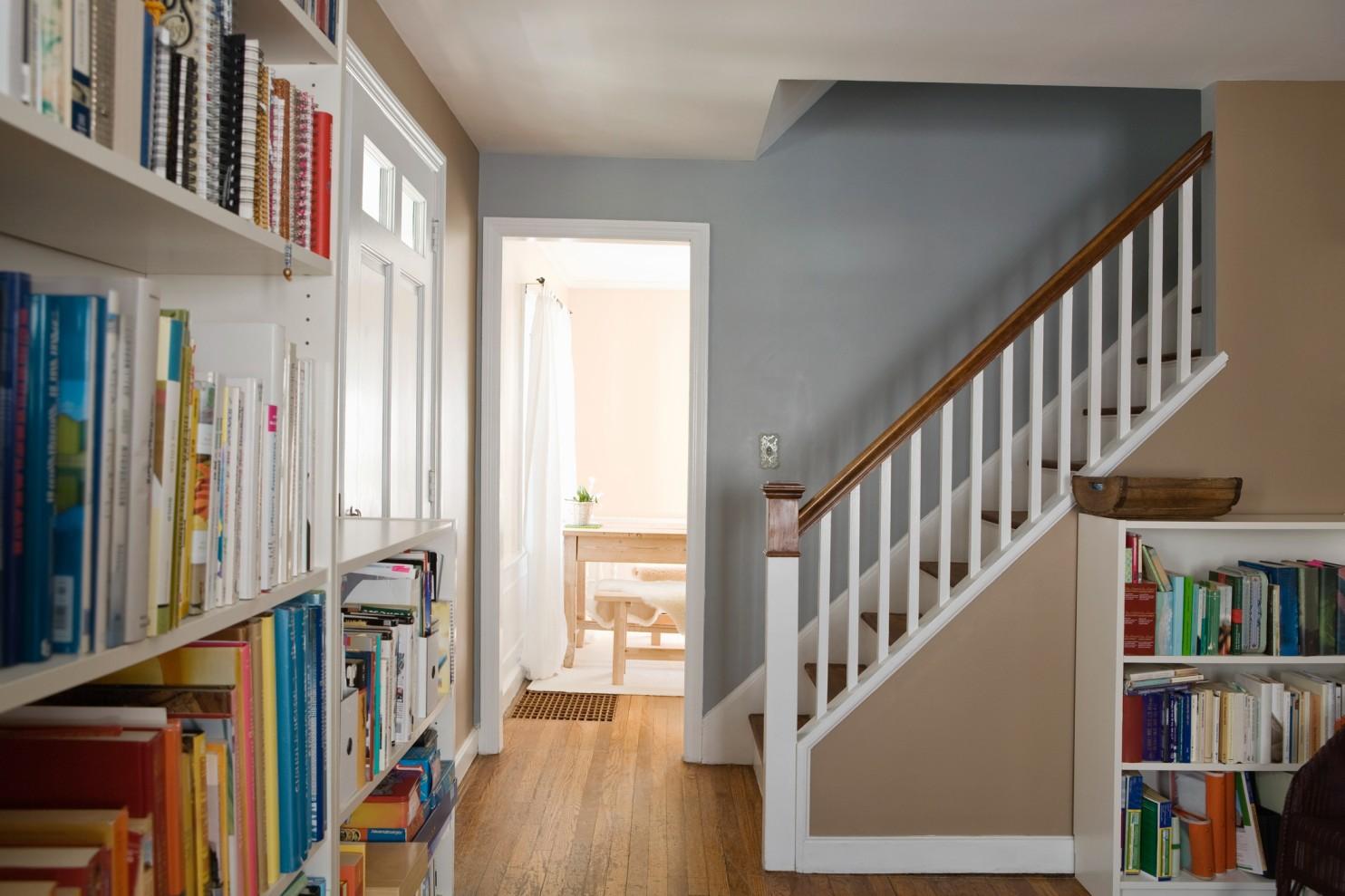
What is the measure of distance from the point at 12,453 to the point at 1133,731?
2.75m

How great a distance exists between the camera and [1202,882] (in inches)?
101

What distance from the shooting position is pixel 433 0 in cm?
234

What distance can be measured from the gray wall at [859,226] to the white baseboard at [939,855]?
1096 mm

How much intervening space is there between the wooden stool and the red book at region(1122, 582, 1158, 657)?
8.66ft

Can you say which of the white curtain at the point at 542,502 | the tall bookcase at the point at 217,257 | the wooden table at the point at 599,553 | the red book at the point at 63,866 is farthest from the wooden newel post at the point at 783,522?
the white curtain at the point at 542,502

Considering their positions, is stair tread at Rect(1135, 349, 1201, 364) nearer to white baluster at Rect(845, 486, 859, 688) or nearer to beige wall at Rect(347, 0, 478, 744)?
white baluster at Rect(845, 486, 859, 688)

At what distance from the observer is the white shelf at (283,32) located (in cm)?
109

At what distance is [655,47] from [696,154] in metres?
1.05

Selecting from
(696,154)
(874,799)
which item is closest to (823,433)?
(696,154)

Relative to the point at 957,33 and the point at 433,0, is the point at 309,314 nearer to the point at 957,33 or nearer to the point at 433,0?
the point at 433,0

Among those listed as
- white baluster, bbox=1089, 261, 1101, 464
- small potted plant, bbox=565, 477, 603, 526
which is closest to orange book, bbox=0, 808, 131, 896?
white baluster, bbox=1089, 261, 1101, 464

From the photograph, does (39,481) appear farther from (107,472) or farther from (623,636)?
(623,636)

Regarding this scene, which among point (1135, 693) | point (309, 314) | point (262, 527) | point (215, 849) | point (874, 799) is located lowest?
point (874, 799)

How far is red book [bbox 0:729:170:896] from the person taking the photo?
830mm
